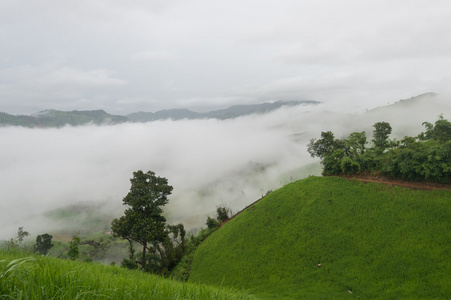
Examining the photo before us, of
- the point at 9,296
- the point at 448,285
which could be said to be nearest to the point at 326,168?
the point at 448,285

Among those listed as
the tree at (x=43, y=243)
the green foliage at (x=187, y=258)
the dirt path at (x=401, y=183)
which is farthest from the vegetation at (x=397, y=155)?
the tree at (x=43, y=243)

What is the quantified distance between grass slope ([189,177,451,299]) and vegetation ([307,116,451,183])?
1.63 metres

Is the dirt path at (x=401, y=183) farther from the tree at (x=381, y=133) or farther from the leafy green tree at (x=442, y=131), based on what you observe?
the tree at (x=381, y=133)

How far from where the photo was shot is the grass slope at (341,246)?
14.5m

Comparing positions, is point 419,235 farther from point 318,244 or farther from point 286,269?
point 286,269

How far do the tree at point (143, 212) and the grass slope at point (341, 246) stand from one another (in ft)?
21.6

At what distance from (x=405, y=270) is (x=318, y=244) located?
241 inches

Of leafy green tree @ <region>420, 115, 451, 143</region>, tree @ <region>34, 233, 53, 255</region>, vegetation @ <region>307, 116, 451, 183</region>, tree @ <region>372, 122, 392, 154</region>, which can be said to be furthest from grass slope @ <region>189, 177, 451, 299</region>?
tree @ <region>34, 233, 53, 255</region>

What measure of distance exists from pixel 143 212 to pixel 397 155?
27.1 m

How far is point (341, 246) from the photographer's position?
1820 cm

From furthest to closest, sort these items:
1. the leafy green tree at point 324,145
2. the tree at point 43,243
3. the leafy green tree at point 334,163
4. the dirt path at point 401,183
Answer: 1. the tree at point 43,243
2. the leafy green tree at point 324,145
3. the leafy green tree at point 334,163
4. the dirt path at point 401,183

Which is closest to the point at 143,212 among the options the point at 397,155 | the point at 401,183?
the point at 401,183

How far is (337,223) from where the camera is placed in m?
20.4

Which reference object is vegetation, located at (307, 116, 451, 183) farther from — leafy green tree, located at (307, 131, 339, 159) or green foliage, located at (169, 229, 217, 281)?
green foliage, located at (169, 229, 217, 281)
